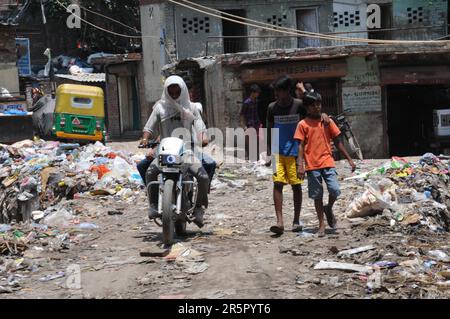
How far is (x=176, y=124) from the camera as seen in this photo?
6.75 m

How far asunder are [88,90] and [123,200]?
1070cm

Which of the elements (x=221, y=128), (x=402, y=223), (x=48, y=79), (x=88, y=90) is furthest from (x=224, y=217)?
(x=48, y=79)

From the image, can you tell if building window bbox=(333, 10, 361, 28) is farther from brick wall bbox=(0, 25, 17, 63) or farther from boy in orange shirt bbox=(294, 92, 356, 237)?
boy in orange shirt bbox=(294, 92, 356, 237)

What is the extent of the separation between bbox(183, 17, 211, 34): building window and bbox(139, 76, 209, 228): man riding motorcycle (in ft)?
55.3

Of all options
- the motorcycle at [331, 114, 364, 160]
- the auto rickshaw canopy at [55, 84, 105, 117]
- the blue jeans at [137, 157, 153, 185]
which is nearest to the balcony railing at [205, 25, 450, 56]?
the auto rickshaw canopy at [55, 84, 105, 117]

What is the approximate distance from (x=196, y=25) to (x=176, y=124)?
17.1 m

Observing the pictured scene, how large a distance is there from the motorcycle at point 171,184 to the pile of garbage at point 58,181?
3352mm

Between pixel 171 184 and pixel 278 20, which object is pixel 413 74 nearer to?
pixel 278 20

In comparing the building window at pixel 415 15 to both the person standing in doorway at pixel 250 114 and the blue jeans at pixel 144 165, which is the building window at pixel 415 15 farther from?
the blue jeans at pixel 144 165

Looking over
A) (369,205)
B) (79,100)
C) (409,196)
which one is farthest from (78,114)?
(369,205)

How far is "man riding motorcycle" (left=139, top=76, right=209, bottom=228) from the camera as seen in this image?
21.3ft

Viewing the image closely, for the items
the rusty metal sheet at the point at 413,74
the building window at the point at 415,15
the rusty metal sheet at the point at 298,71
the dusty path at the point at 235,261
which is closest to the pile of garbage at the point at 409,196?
the dusty path at the point at 235,261

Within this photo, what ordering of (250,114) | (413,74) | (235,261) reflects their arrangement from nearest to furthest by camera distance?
(235,261), (250,114), (413,74)
